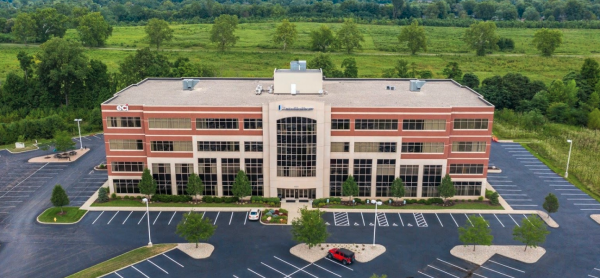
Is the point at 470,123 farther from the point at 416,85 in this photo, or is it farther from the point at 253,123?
the point at 253,123

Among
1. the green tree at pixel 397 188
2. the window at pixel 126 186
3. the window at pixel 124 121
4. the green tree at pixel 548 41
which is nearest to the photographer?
the green tree at pixel 397 188

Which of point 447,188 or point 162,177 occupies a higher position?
point 162,177

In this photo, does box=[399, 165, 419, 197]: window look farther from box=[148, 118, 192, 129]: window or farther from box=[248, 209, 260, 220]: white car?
box=[148, 118, 192, 129]: window

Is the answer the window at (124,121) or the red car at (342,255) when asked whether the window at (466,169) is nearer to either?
the red car at (342,255)

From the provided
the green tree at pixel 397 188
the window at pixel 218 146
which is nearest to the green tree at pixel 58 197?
the window at pixel 218 146

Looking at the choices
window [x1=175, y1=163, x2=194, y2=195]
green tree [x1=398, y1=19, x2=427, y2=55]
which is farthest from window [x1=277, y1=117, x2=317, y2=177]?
green tree [x1=398, y1=19, x2=427, y2=55]

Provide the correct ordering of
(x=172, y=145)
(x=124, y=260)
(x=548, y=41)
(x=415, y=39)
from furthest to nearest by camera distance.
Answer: (x=415, y=39), (x=548, y=41), (x=172, y=145), (x=124, y=260)

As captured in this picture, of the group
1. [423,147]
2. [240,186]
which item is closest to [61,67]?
[240,186]
